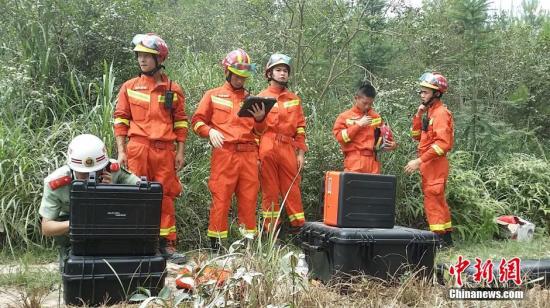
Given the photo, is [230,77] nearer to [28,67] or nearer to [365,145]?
[365,145]

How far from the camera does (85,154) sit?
11.3 ft

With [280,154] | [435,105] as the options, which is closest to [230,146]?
[280,154]

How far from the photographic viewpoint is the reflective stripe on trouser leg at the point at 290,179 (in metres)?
5.46

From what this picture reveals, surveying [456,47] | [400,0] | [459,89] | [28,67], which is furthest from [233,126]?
[456,47]

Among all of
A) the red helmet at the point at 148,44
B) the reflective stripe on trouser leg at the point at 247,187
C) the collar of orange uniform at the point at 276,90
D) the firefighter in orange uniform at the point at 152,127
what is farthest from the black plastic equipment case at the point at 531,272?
the red helmet at the point at 148,44

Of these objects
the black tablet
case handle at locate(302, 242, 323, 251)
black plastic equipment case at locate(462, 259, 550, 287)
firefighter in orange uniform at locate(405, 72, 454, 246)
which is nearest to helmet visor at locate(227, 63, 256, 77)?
the black tablet

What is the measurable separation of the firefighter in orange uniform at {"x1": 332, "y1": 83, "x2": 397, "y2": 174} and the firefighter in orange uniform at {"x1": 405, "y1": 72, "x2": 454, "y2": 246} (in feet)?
1.27

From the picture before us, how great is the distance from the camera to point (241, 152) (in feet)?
16.6

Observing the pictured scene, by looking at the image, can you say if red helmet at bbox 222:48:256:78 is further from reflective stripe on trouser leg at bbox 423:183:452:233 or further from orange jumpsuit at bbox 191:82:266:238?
A: reflective stripe on trouser leg at bbox 423:183:452:233

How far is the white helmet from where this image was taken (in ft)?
11.3

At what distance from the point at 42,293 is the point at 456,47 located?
8.91 m

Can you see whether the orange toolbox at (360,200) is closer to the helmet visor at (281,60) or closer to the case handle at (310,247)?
the case handle at (310,247)

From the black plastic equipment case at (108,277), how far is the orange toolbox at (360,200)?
139 cm

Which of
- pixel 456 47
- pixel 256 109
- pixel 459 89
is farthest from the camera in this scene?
pixel 456 47
